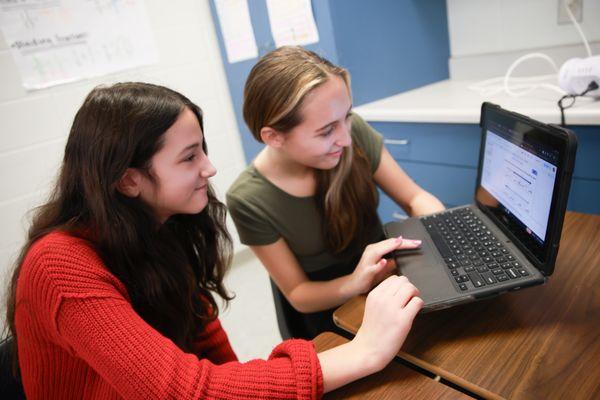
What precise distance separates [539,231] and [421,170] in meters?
1.08

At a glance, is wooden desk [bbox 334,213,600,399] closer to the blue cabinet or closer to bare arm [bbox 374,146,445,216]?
bare arm [bbox 374,146,445,216]

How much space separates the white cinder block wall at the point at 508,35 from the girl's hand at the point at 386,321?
148cm

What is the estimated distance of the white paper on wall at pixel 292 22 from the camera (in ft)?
5.85

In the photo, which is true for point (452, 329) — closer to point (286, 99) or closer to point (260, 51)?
point (286, 99)

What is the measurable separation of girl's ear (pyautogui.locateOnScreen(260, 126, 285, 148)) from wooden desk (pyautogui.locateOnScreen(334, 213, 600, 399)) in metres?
0.44

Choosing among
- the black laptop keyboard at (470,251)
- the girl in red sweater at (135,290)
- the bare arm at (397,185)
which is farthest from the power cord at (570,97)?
the girl in red sweater at (135,290)

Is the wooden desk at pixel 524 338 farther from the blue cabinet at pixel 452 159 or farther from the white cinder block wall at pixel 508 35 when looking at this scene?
the white cinder block wall at pixel 508 35

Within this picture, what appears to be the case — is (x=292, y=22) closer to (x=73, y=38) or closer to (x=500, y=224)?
(x=73, y=38)

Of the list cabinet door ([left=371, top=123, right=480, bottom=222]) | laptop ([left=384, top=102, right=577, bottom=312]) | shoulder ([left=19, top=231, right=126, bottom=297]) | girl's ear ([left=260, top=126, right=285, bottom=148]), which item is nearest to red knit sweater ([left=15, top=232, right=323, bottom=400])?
shoulder ([left=19, top=231, right=126, bottom=297])

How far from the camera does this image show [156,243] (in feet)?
2.84

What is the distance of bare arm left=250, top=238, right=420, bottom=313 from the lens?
0.81 m

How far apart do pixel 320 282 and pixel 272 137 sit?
1.20 feet

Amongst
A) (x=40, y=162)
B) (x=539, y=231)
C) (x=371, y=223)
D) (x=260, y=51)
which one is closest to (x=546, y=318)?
(x=539, y=231)

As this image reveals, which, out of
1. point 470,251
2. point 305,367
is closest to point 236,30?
point 470,251
